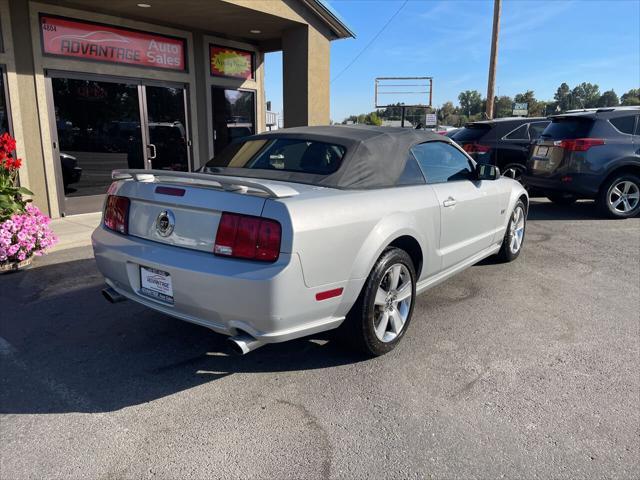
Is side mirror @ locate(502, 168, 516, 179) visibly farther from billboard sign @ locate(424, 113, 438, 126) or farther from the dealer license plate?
billboard sign @ locate(424, 113, 438, 126)

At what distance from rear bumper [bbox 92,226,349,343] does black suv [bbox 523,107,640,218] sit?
7.05 meters

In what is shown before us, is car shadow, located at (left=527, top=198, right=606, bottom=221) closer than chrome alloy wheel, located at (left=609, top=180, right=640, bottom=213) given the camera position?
No

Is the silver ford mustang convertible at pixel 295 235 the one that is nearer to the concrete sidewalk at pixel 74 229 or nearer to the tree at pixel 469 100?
the concrete sidewalk at pixel 74 229

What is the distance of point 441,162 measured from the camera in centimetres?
442

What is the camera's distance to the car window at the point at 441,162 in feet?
13.6

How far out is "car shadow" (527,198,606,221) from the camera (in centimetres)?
899

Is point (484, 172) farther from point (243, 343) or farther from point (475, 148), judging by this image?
point (475, 148)

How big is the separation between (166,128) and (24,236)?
496 centimetres

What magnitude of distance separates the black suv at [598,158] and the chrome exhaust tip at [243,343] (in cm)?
754

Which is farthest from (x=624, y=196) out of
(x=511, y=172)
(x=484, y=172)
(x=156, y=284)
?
(x=156, y=284)

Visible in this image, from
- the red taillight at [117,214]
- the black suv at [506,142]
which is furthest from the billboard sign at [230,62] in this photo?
the red taillight at [117,214]

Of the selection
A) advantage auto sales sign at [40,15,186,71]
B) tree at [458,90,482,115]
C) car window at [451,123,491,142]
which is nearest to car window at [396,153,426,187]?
advantage auto sales sign at [40,15,186,71]

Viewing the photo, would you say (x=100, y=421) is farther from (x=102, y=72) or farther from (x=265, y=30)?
(x=265, y=30)

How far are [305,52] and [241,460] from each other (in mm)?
8576
